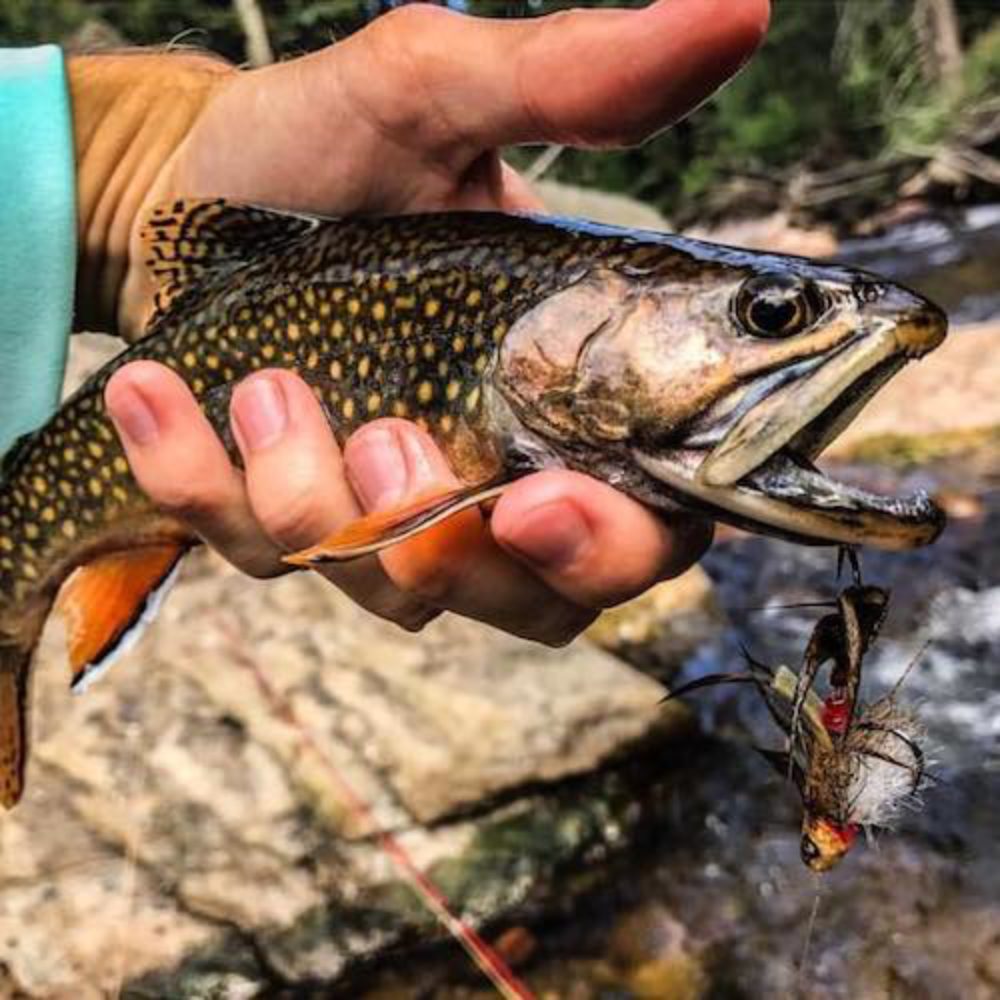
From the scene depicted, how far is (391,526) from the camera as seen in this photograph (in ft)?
6.24

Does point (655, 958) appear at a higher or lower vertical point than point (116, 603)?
lower

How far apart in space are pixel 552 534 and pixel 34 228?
1.84 metres

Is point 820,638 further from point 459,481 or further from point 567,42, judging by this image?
point 567,42

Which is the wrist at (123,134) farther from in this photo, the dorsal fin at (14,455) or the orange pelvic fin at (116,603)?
the orange pelvic fin at (116,603)

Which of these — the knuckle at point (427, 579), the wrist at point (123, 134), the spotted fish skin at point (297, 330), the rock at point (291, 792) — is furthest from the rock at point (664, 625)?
the knuckle at point (427, 579)

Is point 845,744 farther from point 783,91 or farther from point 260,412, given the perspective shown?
point 783,91

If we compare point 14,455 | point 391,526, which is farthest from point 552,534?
point 14,455

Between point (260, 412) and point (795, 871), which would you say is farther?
point (795, 871)

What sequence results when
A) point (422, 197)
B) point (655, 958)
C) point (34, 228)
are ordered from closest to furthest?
1. point (422, 197)
2. point (34, 228)
3. point (655, 958)

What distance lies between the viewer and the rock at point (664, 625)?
5.60 meters

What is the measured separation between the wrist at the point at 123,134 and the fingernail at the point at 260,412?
135cm

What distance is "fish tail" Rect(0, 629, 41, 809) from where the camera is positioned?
9.71 feet

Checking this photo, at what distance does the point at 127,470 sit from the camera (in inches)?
106

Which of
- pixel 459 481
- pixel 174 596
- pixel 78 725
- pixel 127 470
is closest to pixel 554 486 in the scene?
pixel 459 481
